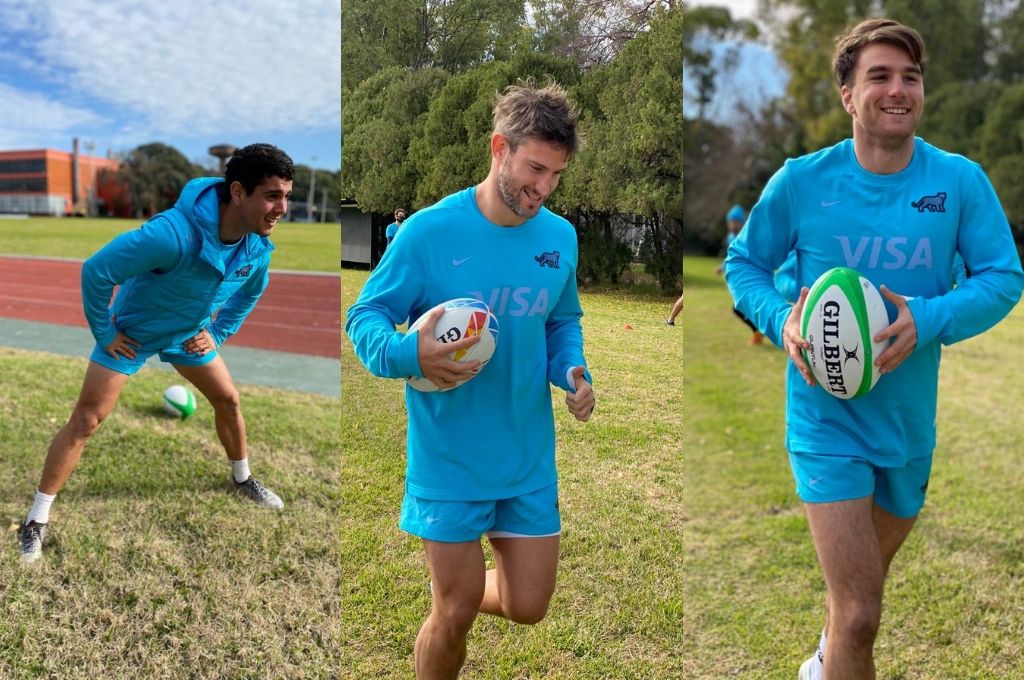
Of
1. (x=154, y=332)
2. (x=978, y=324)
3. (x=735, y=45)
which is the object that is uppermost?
(x=735, y=45)

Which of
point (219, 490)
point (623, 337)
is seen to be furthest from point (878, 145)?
point (219, 490)

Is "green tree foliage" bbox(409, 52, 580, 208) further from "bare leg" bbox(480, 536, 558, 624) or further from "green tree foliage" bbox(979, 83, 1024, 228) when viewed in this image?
"green tree foliage" bbox(979, 83, 1024, 228)

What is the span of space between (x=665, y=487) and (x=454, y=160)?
1.18 meters

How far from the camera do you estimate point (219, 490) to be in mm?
4648

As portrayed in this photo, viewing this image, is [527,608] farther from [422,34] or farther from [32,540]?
[32,540]

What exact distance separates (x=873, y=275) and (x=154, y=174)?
34.7 metres

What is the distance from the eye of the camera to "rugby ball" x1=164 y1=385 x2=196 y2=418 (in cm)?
588

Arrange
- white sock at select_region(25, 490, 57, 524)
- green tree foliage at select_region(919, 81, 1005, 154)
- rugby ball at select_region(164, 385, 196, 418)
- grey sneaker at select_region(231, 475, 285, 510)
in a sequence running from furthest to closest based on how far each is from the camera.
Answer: green tree foliage at select_region(919, 81, 1005, 154) → rugby ball at select_region(164, 385, 196, 418) → grey sneaker at select_region(231, 475, 285, 510) → white sock at select_region(25, 490, 57, 524)

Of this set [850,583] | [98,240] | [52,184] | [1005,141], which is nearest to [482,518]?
[850,583]

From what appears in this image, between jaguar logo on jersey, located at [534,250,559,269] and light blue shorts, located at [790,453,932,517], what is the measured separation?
92 centimetres

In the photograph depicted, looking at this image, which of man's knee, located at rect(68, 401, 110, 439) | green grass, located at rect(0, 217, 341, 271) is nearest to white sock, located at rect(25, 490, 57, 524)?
man's knee, located at rect(68, 401, 110, 439)

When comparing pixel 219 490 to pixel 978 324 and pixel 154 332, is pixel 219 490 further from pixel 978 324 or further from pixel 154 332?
pixel 978 324

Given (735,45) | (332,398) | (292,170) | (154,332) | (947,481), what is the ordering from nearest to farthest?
1. (292,170)
2. (154,332)
3. (947,481)
4. (332,398)
5. (735,45)

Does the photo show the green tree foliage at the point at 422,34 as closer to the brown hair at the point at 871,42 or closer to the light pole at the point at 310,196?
the brown hair at the point at 871,42
